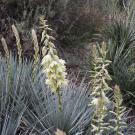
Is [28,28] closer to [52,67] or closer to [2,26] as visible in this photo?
[2,26]

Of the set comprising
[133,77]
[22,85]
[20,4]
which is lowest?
[133,77]

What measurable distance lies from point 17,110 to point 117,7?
4.21 m

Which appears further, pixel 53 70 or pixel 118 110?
pixel 53 70

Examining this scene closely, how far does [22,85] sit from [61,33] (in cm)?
294

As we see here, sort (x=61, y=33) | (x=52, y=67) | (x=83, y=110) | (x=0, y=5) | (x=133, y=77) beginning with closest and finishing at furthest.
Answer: (x=52, y=67), (x=83, y=110), (x=133, y=77), (x=0, y=5), (x=61, y=33)

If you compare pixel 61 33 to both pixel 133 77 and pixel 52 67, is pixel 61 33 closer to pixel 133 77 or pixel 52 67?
pixel 133 77

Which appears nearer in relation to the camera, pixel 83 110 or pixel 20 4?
pixel 83 110

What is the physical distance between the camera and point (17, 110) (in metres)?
3.49

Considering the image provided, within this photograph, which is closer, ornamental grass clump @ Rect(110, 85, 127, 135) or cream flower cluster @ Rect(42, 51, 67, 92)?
ornamental grass clump @ Rect(110, 85, 127, 135)

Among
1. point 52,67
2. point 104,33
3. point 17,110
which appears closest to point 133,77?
point 104,33

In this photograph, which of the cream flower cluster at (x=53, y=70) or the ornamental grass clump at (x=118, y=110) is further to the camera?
the cream flower cluster at (x=53, y=70)

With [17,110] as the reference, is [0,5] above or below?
above

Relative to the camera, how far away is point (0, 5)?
19.6 feet

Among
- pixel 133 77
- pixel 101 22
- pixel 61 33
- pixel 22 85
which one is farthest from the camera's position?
pixel 101 22
